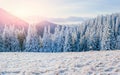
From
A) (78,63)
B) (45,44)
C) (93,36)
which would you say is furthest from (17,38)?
(78,63)

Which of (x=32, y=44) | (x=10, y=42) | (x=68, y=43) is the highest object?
(x=10, y=42)

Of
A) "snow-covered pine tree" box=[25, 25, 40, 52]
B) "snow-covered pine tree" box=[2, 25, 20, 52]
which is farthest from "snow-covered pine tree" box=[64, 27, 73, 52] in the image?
"snow-covered pine tree" box=[2, 25, 20, 52]

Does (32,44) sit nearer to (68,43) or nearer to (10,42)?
(10,42)

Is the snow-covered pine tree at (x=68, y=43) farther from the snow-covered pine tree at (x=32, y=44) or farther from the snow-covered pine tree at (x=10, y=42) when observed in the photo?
the snow-covered pine tree at (x=10, y=42)

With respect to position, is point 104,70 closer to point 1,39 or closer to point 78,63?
point 78,63

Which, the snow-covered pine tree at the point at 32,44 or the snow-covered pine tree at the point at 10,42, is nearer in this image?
the snow-covered pine tree at the point at 10,42

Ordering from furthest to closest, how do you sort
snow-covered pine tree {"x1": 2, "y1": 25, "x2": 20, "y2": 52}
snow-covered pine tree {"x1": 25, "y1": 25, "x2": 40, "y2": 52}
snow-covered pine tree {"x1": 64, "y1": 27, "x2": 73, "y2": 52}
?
snow-covered pine tree {"x1": 64, "y1": 27, "x2": 73, "y2": 52}
snow-covered pine tree {"x1": 25, "y1": 25, "x2": 40, "y2": 52}
snow-covered pine tree {"x1": 2, "y1": 25, "x2": 20, "y2": 52}

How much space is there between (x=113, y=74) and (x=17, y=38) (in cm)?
6888

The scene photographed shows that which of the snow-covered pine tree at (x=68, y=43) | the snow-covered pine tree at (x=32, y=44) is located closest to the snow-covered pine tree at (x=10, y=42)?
the snow-covered pine tree at (x=32, y=44)

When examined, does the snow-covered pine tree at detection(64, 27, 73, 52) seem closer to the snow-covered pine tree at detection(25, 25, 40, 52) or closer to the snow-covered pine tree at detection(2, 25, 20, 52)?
the snow-covered pine tree at detection(25, 25, 40, 52)

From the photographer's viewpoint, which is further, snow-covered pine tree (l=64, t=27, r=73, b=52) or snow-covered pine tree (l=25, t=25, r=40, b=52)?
snow-covered pine tree (l=64, t=27, r=73, b=52)

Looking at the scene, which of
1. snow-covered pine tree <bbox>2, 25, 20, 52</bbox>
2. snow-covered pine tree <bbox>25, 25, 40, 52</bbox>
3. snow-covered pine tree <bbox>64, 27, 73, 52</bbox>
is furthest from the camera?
snow-covered pine tree <bbox>64, 27, 73, 52</bbox>

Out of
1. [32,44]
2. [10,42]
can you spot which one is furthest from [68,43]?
[10,42]

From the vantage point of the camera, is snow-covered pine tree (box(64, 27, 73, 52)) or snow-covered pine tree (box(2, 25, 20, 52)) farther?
snow-covered pine tree (box(64, 27, 73, 52))
